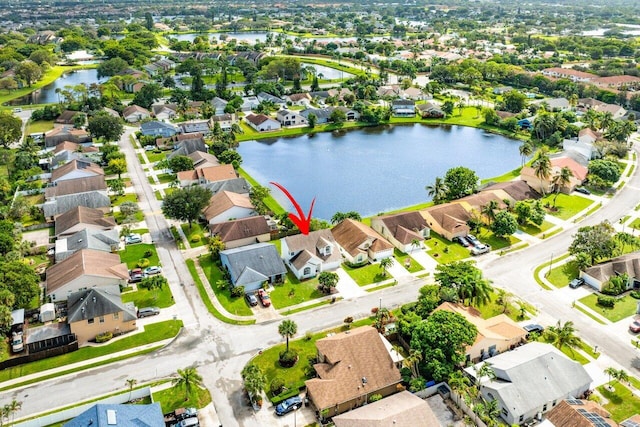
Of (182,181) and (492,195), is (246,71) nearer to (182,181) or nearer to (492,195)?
(182,181)

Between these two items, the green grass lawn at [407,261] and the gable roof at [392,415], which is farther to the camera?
the green grass lawn at [407,261]

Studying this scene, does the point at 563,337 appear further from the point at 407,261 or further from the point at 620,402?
the point at 407,261

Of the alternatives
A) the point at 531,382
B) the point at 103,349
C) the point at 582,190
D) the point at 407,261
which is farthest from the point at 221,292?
the point at 582,190

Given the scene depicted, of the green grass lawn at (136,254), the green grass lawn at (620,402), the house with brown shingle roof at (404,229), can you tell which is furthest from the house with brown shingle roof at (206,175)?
the green grass lawn at (620,402)

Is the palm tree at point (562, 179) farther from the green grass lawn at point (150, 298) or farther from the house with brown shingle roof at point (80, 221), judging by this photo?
the house with brown shingle roof at point (80, 221)

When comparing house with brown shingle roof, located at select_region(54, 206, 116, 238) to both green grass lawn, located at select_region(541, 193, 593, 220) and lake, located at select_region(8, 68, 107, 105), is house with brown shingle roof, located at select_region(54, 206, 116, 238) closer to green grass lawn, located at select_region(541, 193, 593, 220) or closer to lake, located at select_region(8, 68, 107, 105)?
green grass lawn, located at select_region(541, 193, 593, 220)

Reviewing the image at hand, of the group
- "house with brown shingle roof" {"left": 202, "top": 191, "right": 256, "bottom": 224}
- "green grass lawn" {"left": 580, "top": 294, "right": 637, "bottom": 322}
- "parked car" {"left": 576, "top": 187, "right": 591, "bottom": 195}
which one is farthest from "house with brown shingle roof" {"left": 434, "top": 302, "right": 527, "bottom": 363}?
"parked car" {"left": 576, "top": 187, "right": 591, "bottom": 195}
